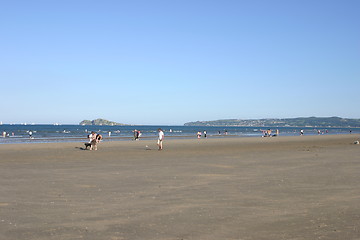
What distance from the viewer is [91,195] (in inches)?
426

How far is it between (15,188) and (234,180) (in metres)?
6.66

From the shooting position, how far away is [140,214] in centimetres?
841

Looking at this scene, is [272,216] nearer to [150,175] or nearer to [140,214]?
[140,214]

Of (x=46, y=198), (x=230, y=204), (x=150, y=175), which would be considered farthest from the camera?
(x=150, y=175)

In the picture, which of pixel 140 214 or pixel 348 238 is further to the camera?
pixel 140 214

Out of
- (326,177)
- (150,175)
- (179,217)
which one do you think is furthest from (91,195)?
(326,177)

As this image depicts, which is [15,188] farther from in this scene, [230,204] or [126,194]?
[230,204]

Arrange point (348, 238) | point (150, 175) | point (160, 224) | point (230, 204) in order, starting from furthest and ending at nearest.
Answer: point (150, 175) < point (230, 204) < point (160, 224) < point (348, 238)

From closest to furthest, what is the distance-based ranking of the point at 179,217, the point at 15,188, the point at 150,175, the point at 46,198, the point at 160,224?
the point at 160,224 < the point at 179,217 < the point at 46,198 < the point at 15,188 < the point at 150,175

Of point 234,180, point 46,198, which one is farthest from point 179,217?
point 234,180

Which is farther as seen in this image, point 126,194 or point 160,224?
point 126,194

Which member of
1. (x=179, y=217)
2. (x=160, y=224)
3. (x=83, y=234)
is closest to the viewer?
(x=83, y=234)

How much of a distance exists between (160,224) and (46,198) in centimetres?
405

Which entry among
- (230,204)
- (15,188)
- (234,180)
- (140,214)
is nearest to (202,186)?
(234,180)
